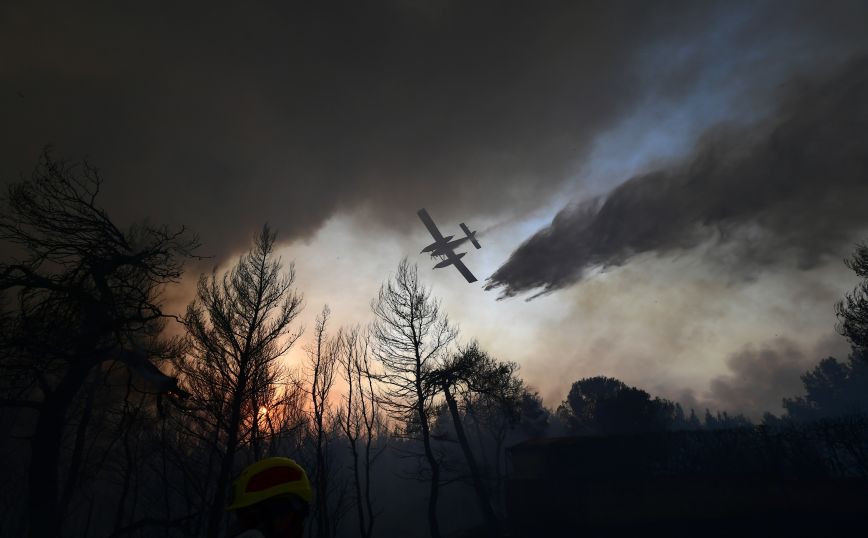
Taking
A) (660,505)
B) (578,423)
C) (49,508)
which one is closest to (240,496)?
(49,508)

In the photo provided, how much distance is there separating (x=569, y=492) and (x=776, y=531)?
11.9m

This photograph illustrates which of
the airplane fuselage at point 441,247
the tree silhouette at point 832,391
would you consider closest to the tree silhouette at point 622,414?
the airplane fuselage at point 441,247

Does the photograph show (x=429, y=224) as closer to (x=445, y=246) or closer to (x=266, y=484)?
(x=445, y=246)

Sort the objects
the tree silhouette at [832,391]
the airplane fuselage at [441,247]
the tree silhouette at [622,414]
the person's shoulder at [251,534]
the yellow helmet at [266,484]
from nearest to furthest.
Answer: the person's shoulder at [251,534] < the yellow helmet at [266,484] < the airplane fuselage at [441,247] < the tree silhouette at [622,414] < the tree silhouette at [832,391]

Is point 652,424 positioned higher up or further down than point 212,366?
further down

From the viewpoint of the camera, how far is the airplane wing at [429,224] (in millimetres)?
36469

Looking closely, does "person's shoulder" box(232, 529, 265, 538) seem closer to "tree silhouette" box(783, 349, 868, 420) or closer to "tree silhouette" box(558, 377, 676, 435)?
"tree silhouette" box(558, 377, 676, 435)

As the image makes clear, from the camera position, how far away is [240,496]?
225 centimetres

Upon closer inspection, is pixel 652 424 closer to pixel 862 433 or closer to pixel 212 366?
pixel 862 433

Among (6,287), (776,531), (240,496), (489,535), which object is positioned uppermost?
(6,287)

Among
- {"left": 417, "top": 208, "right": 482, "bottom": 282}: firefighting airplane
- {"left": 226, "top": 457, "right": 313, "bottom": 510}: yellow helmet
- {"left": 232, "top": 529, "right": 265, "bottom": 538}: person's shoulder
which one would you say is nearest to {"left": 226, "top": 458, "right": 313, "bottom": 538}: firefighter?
{"left": 226, "top": 457, "right": 313, "bottom": 510}: yellow helmet

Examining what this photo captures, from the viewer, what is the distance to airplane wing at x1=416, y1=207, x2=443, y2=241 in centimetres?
3647

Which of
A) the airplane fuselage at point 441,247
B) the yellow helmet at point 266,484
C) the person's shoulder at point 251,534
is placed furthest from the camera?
the airplane fuselage at point 441,247

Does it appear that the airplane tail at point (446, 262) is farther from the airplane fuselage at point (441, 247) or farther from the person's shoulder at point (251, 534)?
the person's shoulder at point (251, 534)
